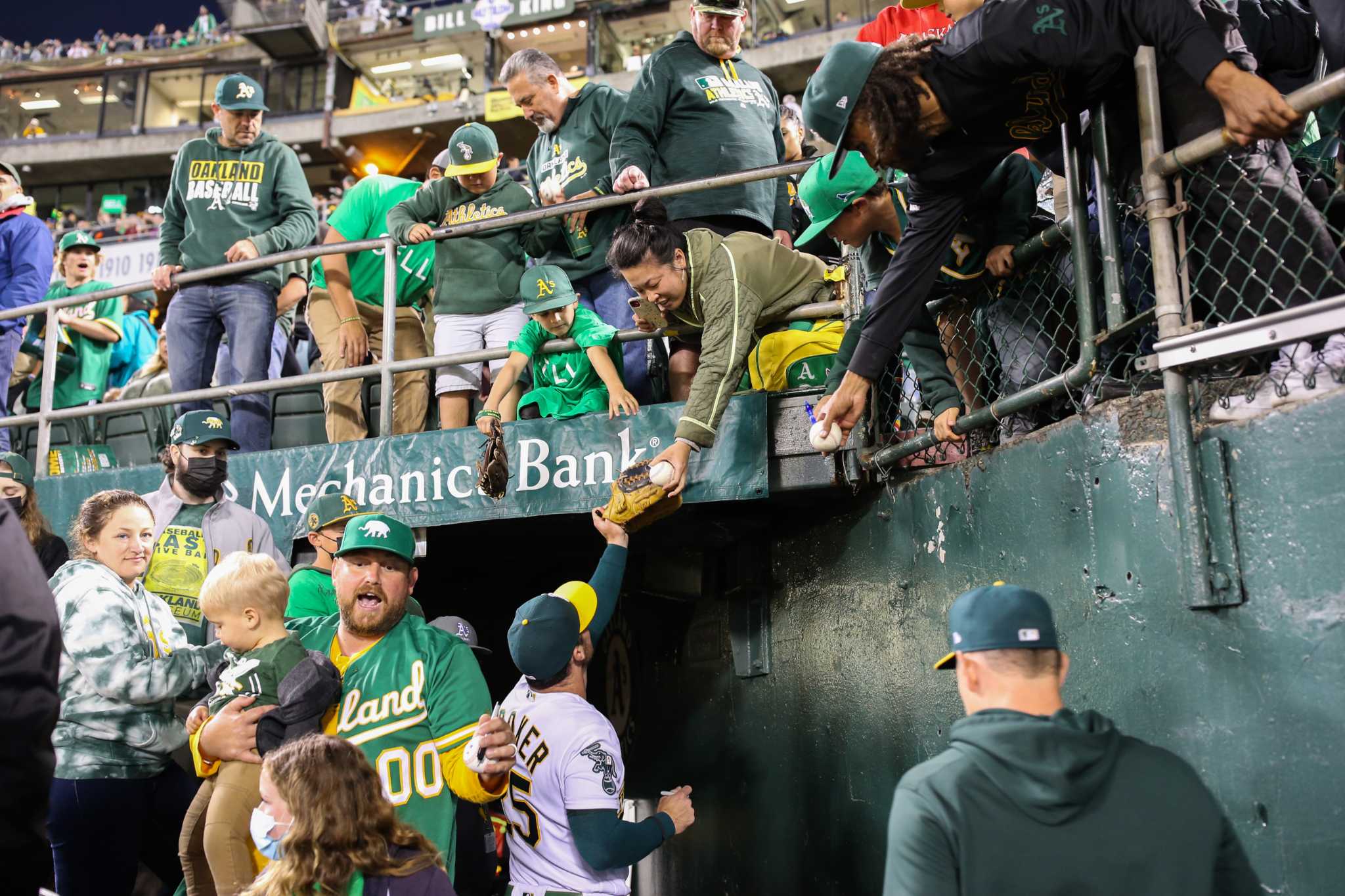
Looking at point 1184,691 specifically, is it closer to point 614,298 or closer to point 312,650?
point 312,650

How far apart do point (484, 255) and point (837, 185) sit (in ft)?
9.42

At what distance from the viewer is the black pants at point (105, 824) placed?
14.8 feet

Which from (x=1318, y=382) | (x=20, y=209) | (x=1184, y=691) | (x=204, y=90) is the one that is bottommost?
(x=1184, y=691)

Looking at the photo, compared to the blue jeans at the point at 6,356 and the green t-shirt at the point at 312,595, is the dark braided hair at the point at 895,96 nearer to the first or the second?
the green t-shirt at the point at 312,595

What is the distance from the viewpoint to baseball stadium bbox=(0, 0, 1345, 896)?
2711 millimetres

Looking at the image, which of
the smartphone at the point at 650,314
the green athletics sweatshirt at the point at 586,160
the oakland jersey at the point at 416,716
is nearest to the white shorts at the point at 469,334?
the green athletics sweatshirt at the point at 586,160

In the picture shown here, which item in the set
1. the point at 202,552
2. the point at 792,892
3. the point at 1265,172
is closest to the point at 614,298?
the point at 202,552

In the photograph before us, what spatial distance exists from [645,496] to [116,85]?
48438 millimetres

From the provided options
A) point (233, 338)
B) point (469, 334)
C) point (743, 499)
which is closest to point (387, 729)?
point (743, 499)

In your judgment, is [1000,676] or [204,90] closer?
[1000,676]

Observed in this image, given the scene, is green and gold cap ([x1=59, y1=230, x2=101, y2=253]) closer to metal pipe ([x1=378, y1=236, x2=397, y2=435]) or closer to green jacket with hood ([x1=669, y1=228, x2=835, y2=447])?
metal pipe ([x1=378, y1=236, x2=397, y2=435])

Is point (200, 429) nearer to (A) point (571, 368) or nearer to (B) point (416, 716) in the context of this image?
(A) point (571, 368)

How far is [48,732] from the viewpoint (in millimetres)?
2203

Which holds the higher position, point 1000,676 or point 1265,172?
point 1265,172
